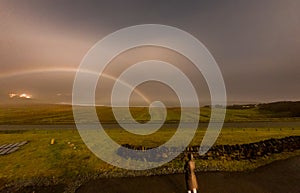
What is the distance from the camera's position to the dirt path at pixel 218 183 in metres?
19.6

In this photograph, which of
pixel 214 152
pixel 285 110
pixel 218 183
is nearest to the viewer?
pixel 218 183

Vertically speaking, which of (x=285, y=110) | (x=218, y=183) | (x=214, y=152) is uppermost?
(x=285, y=110)

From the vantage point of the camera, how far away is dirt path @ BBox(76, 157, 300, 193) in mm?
19609

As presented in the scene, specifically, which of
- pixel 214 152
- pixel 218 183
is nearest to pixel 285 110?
pixel 214 152

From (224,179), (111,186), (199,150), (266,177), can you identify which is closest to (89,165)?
(111,186)

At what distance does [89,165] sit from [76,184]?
565 centimetres

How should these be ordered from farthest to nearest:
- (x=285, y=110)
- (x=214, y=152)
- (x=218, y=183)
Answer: (x=285, y=110) → (x=214, y=152) → (x=218, y=183)

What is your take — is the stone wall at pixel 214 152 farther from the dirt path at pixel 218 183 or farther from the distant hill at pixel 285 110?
the distant hill at pixel 285 110

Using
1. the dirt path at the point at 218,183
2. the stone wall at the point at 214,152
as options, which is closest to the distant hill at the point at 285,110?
the stone wall at the point at 214,152

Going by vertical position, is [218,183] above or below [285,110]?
below

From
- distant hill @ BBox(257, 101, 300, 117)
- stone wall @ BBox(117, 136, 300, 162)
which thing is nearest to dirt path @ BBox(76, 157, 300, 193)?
stone wall @ BBox(117, 136, 300, 162)

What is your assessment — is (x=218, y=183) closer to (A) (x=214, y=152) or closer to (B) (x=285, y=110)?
(A) (x=214, y=152)

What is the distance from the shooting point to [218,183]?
21109 mm

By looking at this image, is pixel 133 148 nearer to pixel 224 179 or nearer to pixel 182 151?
pixel 182 151
